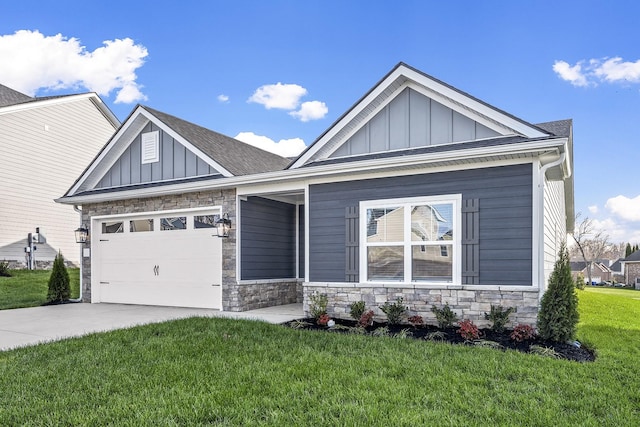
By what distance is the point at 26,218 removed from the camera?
16.3 metres

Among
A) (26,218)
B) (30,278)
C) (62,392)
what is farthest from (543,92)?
(26,218)

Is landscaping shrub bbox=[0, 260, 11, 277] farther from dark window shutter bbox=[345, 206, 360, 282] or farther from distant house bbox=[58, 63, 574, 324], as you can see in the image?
dark window shutter bbox=[345, 206, 360, 282]

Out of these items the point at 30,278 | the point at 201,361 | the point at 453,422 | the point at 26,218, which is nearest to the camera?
the point at 453,422

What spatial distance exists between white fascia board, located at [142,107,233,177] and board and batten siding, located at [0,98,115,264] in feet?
28.6

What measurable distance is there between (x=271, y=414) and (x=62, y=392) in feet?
6.76

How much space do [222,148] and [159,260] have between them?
3.06 metres

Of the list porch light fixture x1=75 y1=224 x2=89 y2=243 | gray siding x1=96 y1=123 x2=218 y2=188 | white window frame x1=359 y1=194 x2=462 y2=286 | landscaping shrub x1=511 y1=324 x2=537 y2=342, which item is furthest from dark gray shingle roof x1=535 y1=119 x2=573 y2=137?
porch light fixture x1=75 y1=224 x2=89 y2=243

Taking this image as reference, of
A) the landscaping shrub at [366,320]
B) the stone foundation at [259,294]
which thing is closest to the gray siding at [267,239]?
the stone foundation at [259,294]

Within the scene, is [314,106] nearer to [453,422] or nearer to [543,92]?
[543,92]

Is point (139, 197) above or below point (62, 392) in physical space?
above

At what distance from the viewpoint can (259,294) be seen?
31.8 ft

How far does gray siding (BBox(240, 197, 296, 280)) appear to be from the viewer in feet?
30.9

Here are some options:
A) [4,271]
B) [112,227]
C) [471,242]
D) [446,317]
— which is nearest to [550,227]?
[471,242]

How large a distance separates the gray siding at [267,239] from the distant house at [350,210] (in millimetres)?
38
